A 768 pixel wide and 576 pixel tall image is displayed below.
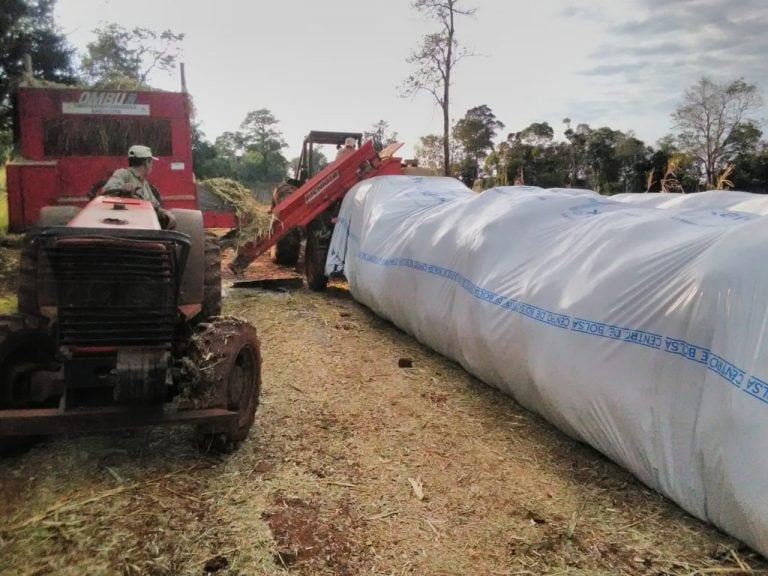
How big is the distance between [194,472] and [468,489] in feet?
5.00

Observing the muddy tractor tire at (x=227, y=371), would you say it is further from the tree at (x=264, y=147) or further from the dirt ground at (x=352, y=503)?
the tree at (x=264, y=147)

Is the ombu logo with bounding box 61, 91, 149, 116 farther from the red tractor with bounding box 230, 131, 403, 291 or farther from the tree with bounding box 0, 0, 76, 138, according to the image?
the tree with bounding box 0, 0, 76, 138

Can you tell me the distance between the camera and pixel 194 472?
3455mm

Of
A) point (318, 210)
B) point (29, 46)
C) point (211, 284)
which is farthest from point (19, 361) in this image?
point (29, 46)

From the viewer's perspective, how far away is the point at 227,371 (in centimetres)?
348

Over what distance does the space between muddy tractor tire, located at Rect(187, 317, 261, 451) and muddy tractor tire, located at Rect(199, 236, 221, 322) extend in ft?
1.56

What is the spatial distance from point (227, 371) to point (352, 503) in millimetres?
1008

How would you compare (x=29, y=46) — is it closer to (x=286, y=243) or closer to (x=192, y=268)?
(x=286, y=243)

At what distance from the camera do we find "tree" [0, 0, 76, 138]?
40.0ft

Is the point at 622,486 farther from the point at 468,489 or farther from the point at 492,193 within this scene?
the point at 492,193

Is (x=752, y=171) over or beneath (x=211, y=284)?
over

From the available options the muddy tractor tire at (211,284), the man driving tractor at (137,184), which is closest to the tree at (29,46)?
the man driving tractor at (137,184)

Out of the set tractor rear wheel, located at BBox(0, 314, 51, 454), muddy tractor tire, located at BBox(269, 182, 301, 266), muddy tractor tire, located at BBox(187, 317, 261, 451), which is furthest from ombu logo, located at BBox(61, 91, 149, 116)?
muddy tractor tire, located at BBox(187, 317, 261, 451)

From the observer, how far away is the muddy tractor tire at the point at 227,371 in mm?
3430
